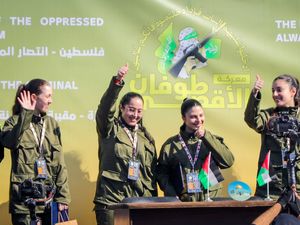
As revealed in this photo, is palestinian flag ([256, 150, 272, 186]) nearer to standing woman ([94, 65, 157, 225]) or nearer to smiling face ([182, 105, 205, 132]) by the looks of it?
smiling face ([182, 105, 205, 132])

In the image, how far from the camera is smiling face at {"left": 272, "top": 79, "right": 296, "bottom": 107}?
15.4ft

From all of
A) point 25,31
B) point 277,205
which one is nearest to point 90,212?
point 25,31

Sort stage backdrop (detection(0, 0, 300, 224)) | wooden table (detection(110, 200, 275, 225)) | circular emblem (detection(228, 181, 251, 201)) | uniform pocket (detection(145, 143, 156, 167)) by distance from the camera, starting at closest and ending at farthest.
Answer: wooden table (detection(110, 200, 275, 225)) < circular emblem (detection(228, 181, 251, 201)) < uniform pocket (detection(145, 143, 156, 167)) < stage backdrop (detection(0, 0, 300, 224))

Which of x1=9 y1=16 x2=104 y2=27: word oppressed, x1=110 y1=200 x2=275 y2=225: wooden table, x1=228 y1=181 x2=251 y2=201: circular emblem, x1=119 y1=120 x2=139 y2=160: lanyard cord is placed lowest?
x1=110 y1=200 x2=275 y2=225: wooden table

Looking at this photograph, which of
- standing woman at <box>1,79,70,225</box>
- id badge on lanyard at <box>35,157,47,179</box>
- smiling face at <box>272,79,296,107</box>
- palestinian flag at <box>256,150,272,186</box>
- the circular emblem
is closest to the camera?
the circular emblem

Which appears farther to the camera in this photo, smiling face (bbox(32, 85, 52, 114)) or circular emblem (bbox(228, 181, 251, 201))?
smiling face (bbox(32, 85, 52, 114))

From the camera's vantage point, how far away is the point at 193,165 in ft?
15.5

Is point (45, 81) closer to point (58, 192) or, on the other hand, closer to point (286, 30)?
point (58, 192)

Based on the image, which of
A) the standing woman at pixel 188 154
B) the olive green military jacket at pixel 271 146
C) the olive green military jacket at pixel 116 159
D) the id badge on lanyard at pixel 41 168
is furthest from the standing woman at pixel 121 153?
the olive green military jacket at pixel 271 146

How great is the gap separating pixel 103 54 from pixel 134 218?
6.17ft

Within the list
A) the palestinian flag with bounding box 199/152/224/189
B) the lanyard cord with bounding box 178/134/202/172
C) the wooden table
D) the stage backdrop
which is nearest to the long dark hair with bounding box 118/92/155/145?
the lanyard cord with bounding box 178/134/202/172

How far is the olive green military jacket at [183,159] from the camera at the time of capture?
15.4ft

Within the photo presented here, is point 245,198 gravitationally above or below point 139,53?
below

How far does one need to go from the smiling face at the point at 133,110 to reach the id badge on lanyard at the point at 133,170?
0.29m
